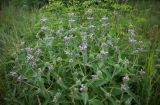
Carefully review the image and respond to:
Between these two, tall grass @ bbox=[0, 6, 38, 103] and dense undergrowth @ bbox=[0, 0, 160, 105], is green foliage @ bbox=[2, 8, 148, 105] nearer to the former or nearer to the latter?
dense undergrowth @ bbox=[0, 0, 160, 105]

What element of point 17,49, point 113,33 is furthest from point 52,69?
point 113,33

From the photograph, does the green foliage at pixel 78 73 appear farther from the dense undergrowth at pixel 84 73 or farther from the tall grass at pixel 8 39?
the tall grass at pixel 8 39

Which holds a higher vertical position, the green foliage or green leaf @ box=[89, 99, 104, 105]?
the green foliage

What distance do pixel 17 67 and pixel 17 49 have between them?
1.13 ft

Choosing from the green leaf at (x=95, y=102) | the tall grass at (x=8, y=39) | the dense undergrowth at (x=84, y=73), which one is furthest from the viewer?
the tall grass at (x=8, y=39)

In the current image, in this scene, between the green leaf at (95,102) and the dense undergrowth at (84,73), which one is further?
the dense undergrowth at (84,73)

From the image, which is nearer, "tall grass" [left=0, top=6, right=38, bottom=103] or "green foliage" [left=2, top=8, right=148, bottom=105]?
"green foliage" [left=2, top=8, right=148, bottom=105]

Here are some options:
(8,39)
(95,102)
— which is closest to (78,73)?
(95,102)

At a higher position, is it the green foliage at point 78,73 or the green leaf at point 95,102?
the green foliage at point 78,73

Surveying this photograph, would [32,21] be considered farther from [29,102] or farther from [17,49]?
[29,102]

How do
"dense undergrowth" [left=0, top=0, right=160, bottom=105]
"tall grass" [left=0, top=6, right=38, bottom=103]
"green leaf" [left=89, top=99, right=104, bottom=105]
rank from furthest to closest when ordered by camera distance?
1. "tall grass" [left=0, top=6, right=38, bottom=103]
2. "dense undergrowth" [left=0, top=0, right=160, bottom=105]
3. "green leaf" [left=89, top=99, right=104, bottom=105]

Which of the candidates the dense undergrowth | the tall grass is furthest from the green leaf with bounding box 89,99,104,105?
the tall grass

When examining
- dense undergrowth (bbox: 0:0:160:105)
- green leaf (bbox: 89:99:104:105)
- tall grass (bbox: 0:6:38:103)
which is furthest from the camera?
tall grass (bbox: 0:6:38:103)

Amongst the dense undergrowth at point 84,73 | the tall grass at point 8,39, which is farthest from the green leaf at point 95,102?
the tall grass at point 8,39
